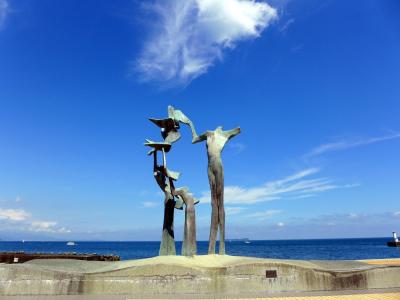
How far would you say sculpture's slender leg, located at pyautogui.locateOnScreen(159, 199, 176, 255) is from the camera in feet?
40.5

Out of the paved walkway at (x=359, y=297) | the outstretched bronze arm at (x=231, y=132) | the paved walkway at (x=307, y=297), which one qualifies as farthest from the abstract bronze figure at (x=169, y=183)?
the paved walkway at (x=359, y=297)

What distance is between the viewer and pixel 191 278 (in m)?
9.82

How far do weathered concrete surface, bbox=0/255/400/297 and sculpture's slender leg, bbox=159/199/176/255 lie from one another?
1.99 metres

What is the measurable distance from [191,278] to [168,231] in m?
2.87

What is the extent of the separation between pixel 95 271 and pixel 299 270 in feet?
17.7

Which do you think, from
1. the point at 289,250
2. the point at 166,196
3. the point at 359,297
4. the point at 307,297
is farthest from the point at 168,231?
the point at 289,250

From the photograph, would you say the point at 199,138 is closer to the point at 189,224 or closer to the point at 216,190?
the point at 216,190

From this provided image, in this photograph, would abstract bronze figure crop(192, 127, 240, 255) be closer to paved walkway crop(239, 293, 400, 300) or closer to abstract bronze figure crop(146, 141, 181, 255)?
abstract bronze figure crop(146, 141, 181, 255)

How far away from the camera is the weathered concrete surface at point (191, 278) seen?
9.64m

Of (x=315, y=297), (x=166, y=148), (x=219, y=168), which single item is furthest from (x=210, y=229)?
(x=315, y=297)

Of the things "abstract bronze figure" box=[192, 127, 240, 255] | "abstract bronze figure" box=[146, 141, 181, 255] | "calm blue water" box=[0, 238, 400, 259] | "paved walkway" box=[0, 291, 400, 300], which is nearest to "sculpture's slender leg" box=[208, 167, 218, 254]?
"abstract bronze figure" box=[192, 127, 240, 255]

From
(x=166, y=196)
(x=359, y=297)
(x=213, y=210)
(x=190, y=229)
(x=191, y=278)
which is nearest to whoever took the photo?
(x=359, y=297)

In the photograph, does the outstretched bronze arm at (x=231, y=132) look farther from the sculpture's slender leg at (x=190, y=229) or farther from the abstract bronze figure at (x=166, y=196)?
the sculpture's slender leg at (x=190, y=229)

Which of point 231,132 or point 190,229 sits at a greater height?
point 231,132
